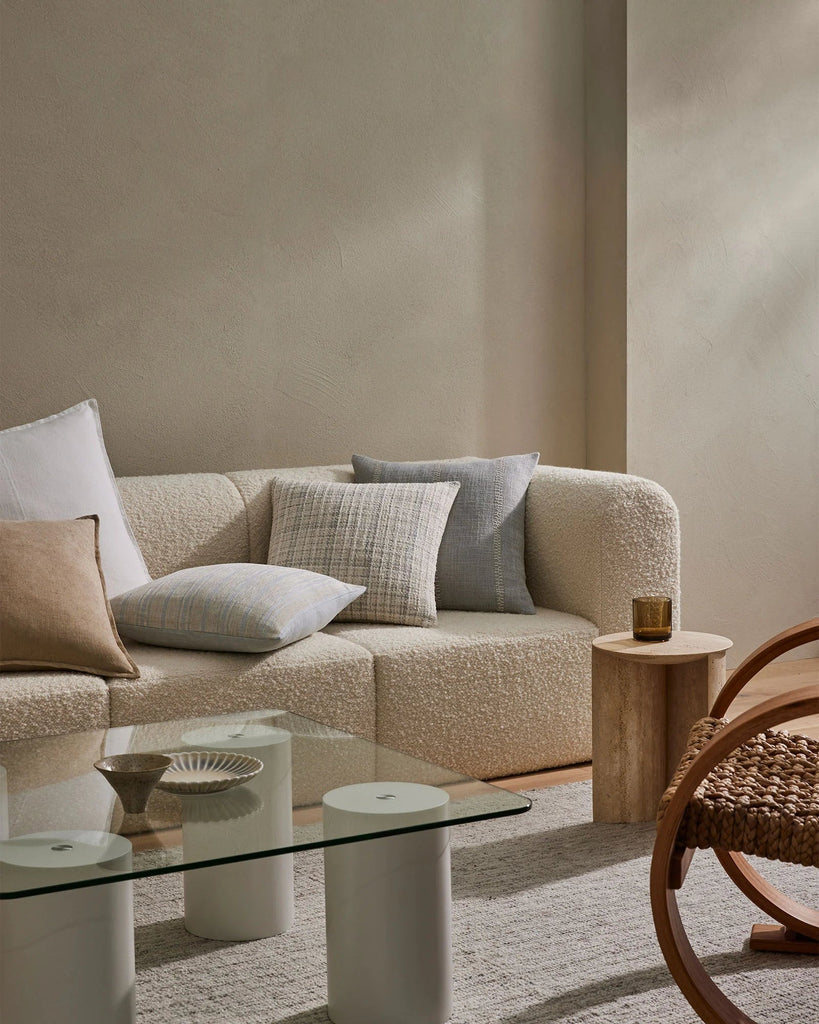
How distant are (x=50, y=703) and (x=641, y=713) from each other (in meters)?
1.28

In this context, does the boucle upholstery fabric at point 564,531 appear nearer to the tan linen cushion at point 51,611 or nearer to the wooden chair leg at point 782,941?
the tan linen cushion at point 51,611

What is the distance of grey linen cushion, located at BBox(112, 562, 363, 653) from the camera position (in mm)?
2658

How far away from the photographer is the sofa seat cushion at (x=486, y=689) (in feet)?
9.28

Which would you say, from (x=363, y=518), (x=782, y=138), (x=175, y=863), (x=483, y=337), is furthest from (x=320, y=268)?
(x=175, y=863)

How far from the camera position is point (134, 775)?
174cm

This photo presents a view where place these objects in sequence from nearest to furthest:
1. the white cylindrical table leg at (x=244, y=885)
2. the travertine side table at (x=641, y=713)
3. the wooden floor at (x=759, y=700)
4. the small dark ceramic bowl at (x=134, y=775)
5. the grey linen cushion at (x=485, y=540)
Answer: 1. the small dark ceramic bowl at (x=134, y=775)
2. the white cylindrical table leg at (x=244, y=885)
3. the travertine side table at (x=641, y=713)
4. the wooden floor at (x=759, y=700)
5. the grey linen cushion at (x=485, y=540)

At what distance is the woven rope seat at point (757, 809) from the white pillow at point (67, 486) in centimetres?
155

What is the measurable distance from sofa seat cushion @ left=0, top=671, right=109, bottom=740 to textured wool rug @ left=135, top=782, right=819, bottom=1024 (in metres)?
0.36

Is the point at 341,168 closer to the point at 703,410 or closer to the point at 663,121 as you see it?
the point at 663,121

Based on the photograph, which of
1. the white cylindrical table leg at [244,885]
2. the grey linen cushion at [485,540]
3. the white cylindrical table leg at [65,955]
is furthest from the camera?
the grey linen cushion at [485,540]

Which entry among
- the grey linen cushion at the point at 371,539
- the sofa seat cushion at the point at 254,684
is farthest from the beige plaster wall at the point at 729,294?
the sofa seat cushion at the point at 254,684

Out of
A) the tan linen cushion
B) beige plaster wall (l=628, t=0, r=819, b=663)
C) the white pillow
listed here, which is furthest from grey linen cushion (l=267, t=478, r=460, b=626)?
beige plaster wall (l=628, t=0, r=819, b=663)

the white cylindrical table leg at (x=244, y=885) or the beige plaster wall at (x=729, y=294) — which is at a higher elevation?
the beige plaster wall at (x=729, y=294)

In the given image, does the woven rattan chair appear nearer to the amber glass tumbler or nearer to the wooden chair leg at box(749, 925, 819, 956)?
the wooden chair leg at box(749, 925, 819, 956)
